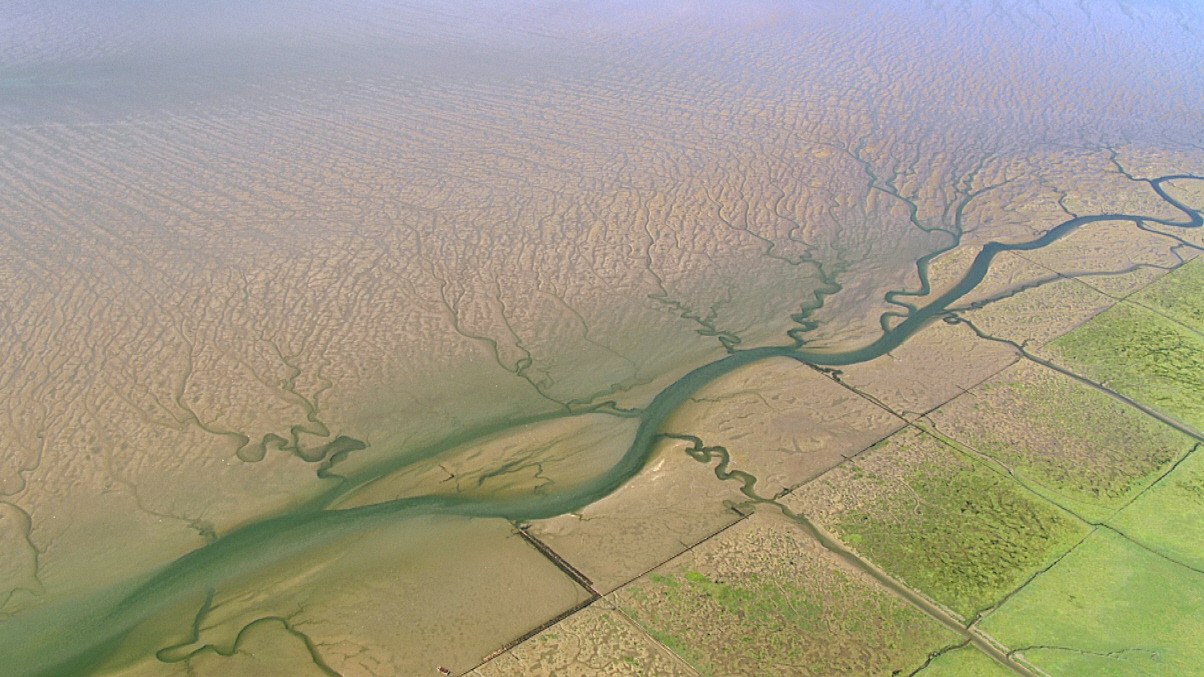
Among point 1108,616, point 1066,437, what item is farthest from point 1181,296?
point 1108,616

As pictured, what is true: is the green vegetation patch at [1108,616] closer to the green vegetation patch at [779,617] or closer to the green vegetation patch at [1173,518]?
the green vegetation patch at [1173,518]

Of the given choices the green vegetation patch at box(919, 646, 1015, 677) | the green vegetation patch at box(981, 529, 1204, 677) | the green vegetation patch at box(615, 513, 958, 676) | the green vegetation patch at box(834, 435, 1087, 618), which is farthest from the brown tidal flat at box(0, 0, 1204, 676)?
the green vegetation patch at box(981, 529, 1204, 677)

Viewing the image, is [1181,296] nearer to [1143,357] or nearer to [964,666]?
[1143,357]

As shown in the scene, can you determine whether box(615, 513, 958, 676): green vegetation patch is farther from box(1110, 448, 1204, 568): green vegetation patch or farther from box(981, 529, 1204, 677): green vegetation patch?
box(1110, 448, 1204, 568): green vegetation patch

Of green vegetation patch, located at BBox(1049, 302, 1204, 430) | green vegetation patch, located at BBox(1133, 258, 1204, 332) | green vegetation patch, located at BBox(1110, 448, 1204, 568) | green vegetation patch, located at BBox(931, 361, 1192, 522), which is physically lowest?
green vegetation patch, located at BBox(1110, 448, 1204, 568)

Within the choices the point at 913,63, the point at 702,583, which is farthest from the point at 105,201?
the point at 913,63
